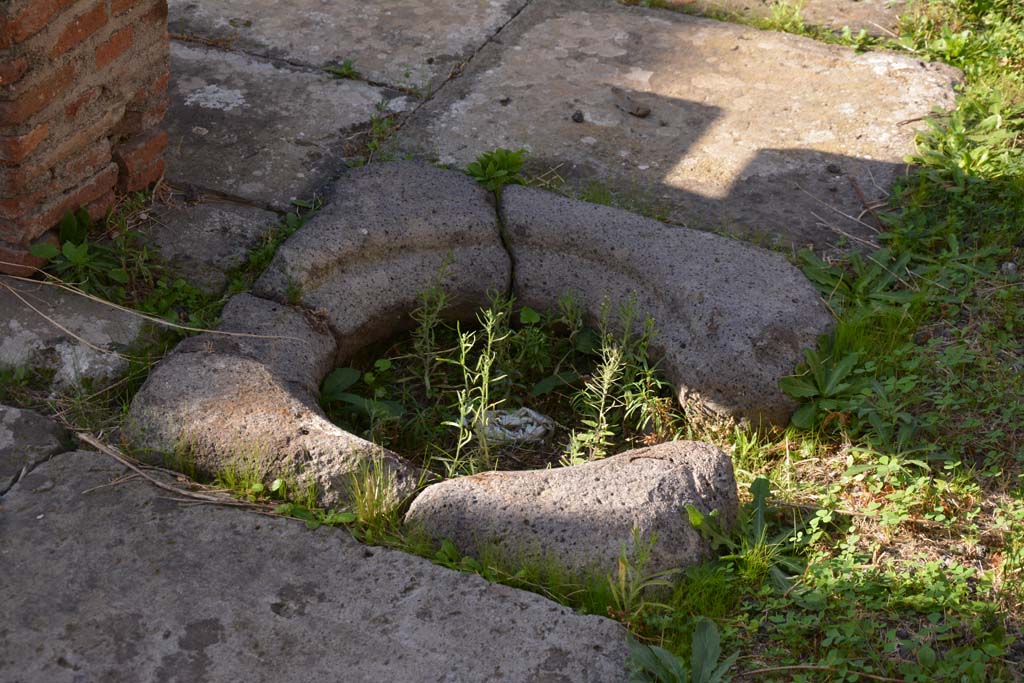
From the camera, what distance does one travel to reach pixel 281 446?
2.59m

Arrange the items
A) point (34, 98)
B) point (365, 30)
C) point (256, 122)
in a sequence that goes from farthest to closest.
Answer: point (365, 30) → point (256, 122) → point (34, 98)

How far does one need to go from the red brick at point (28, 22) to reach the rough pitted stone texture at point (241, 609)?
1140mm

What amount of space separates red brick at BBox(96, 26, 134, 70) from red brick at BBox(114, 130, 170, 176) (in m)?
0.30

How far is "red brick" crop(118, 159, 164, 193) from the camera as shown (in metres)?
3.39

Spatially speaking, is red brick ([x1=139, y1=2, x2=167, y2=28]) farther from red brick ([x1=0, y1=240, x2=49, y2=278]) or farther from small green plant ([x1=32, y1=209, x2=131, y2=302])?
red brick ([x1=0, y1=240, x2=49, y2=278])

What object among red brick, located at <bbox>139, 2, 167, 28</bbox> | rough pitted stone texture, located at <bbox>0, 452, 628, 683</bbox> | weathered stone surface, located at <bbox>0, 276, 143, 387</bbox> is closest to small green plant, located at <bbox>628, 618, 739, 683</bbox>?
rough pitted stone texture, located at <bbox>0, 452, 628, 683</bbox>

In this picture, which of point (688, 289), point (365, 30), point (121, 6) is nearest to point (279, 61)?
point (365, 30)

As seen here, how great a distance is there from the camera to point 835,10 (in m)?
4.81

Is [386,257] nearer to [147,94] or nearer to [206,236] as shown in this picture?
[206,236]

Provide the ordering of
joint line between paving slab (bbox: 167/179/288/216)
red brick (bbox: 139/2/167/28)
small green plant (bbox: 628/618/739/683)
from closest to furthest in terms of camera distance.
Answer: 1. small green plant (bbox: 628/618/739/683)
2. red brick (bbox: 139/2/167/28)
3. joint line between paving slab (bbox: 167/179/288/216)

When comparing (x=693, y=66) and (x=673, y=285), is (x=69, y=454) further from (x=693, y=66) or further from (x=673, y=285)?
(x=693, y=66)

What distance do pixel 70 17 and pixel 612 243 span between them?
1.63 m

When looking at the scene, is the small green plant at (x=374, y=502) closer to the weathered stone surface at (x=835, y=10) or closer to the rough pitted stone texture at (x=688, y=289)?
the rough pitted stone texture at (x=688, y=289)

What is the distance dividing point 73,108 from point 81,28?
8.7 inches
